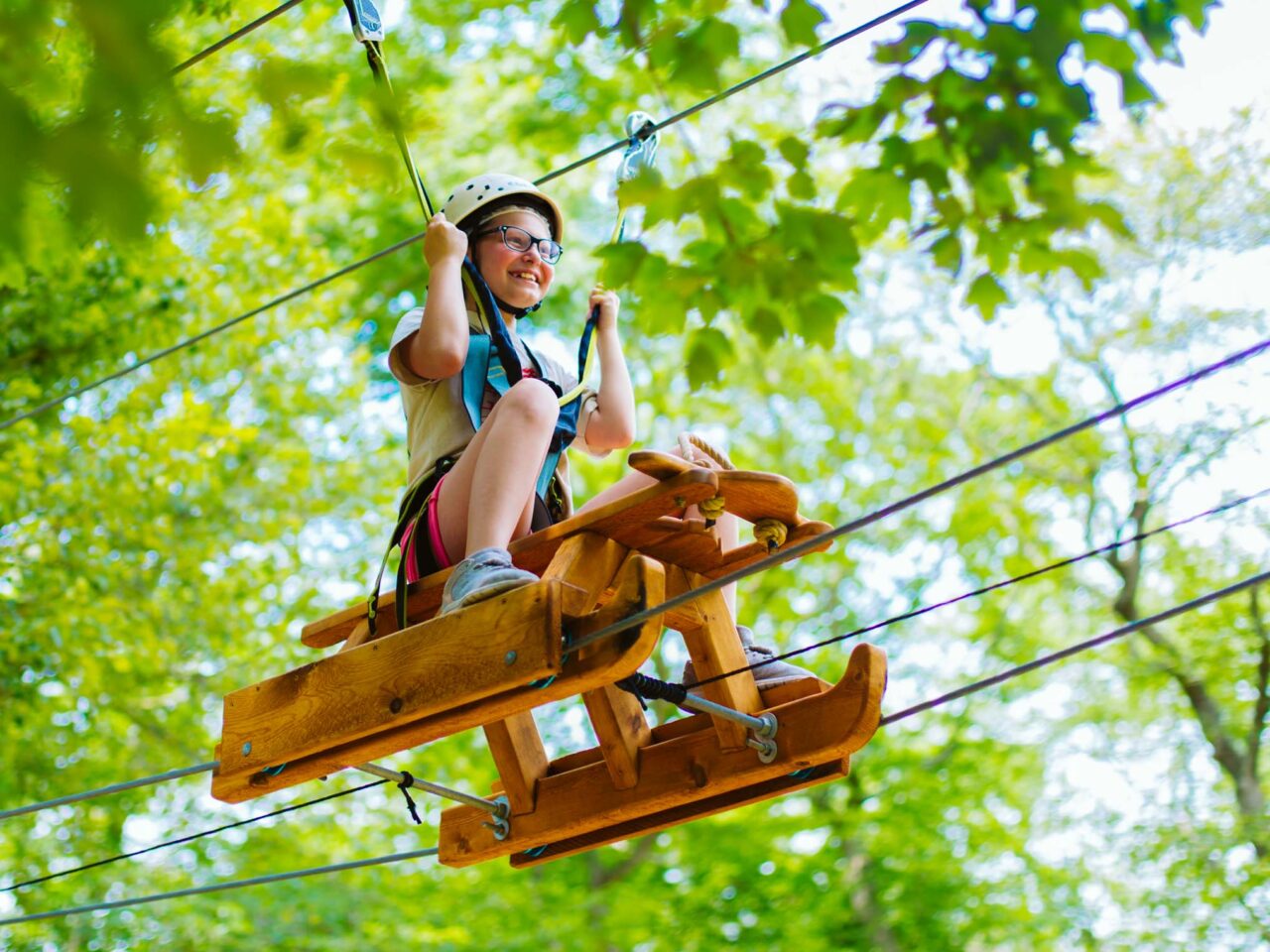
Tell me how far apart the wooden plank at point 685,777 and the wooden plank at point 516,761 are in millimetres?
26

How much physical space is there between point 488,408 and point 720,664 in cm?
76

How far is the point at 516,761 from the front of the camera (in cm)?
334

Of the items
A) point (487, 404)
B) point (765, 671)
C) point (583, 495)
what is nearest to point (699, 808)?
point (765, 671)

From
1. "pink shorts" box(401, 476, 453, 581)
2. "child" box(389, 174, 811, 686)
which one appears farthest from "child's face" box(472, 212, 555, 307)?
"pink shorts" box(401, 476, 453, 581)

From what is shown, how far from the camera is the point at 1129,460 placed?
11.6 m

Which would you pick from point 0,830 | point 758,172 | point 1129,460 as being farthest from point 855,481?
point 758,172

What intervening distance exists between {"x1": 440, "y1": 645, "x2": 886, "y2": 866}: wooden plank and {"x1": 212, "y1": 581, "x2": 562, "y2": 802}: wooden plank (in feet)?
1.97

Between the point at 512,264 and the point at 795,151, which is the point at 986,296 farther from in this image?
the point at 512,264

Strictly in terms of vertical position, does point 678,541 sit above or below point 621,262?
below

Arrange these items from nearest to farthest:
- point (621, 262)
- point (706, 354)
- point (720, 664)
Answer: point (720, 664) < point (621, 262) < point (706, 354)

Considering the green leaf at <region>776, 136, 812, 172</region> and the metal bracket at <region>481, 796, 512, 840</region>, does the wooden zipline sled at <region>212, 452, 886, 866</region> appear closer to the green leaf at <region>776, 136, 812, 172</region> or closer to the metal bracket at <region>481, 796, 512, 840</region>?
the metal bracket at <region>481, 796, 512, 840</region>

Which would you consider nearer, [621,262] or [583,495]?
[621,262]

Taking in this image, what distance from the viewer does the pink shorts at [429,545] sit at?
3.06 meters

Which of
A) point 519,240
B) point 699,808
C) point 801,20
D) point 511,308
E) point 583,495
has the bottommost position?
point 699,808
